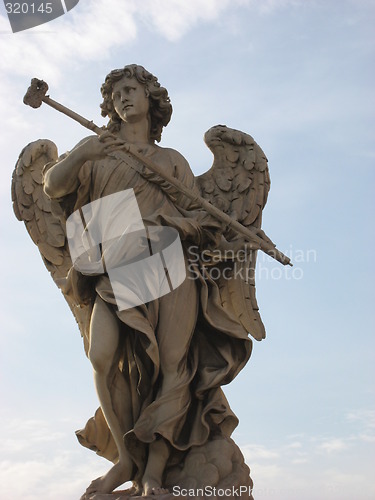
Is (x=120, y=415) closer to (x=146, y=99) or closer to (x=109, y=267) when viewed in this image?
(x=109, y=267)

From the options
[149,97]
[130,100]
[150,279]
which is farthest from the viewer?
[149,97]

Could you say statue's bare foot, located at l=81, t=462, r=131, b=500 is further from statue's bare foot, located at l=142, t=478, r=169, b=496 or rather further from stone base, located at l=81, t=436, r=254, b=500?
statue's bare foot, located at l=142, t=478, r=169, b=496

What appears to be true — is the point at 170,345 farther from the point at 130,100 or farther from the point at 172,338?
the point at 130,100

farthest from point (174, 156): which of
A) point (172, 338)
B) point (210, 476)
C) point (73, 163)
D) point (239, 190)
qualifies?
point (210, 476)

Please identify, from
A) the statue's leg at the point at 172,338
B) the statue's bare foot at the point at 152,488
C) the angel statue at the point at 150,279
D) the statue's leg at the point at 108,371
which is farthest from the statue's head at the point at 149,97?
the statue's bare foot at the point at 152,488

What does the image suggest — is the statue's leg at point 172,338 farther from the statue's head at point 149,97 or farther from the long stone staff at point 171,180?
the statue's head at point 149,97

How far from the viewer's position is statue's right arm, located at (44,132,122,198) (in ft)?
29.2

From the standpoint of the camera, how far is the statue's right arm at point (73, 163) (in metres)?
8.90

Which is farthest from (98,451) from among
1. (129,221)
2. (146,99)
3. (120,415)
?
(146,99)

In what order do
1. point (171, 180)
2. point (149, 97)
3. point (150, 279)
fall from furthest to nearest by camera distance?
1. point (149, 97)
2. point (171, 180)
3. point (150, 279)

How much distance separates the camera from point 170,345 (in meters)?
8.77

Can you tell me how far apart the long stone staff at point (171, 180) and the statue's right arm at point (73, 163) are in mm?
102

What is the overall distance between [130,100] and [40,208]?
4.02 feet

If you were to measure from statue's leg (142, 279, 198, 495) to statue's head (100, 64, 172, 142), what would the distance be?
1.51 meters
